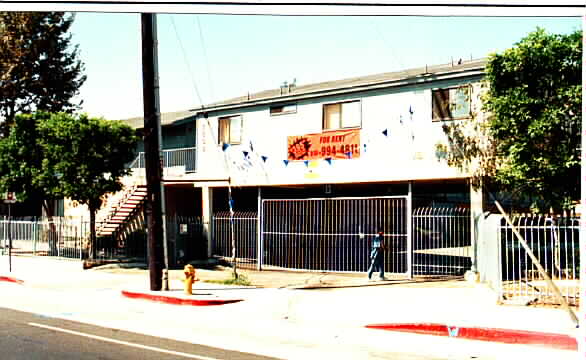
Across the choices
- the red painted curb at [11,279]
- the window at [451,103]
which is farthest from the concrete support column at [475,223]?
the red painted curb at [11,279]

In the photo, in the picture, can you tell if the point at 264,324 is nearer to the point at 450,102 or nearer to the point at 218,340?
the point at 218,340

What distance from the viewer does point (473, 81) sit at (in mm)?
17906

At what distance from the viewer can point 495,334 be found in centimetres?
1030

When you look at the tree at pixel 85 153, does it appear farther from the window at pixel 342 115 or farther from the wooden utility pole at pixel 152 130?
the wooden utility pole at pixel 152 130

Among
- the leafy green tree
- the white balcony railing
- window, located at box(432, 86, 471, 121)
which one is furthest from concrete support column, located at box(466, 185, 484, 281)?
the leafy green tree

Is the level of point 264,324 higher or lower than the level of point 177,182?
lower

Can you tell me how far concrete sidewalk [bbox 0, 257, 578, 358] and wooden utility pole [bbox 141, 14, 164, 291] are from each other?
4.94 feet

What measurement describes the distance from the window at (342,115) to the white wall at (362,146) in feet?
0.65

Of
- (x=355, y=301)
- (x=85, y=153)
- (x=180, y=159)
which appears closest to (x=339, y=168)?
(x=355, y=301)

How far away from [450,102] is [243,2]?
1515 centimetres

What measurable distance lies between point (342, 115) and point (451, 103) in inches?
148

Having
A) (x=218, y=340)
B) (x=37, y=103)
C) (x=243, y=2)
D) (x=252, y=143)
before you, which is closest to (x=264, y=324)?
(x=218, y=340)

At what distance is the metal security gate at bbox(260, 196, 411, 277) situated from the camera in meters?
20.9

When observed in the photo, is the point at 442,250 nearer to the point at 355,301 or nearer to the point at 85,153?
the point at 355,301
